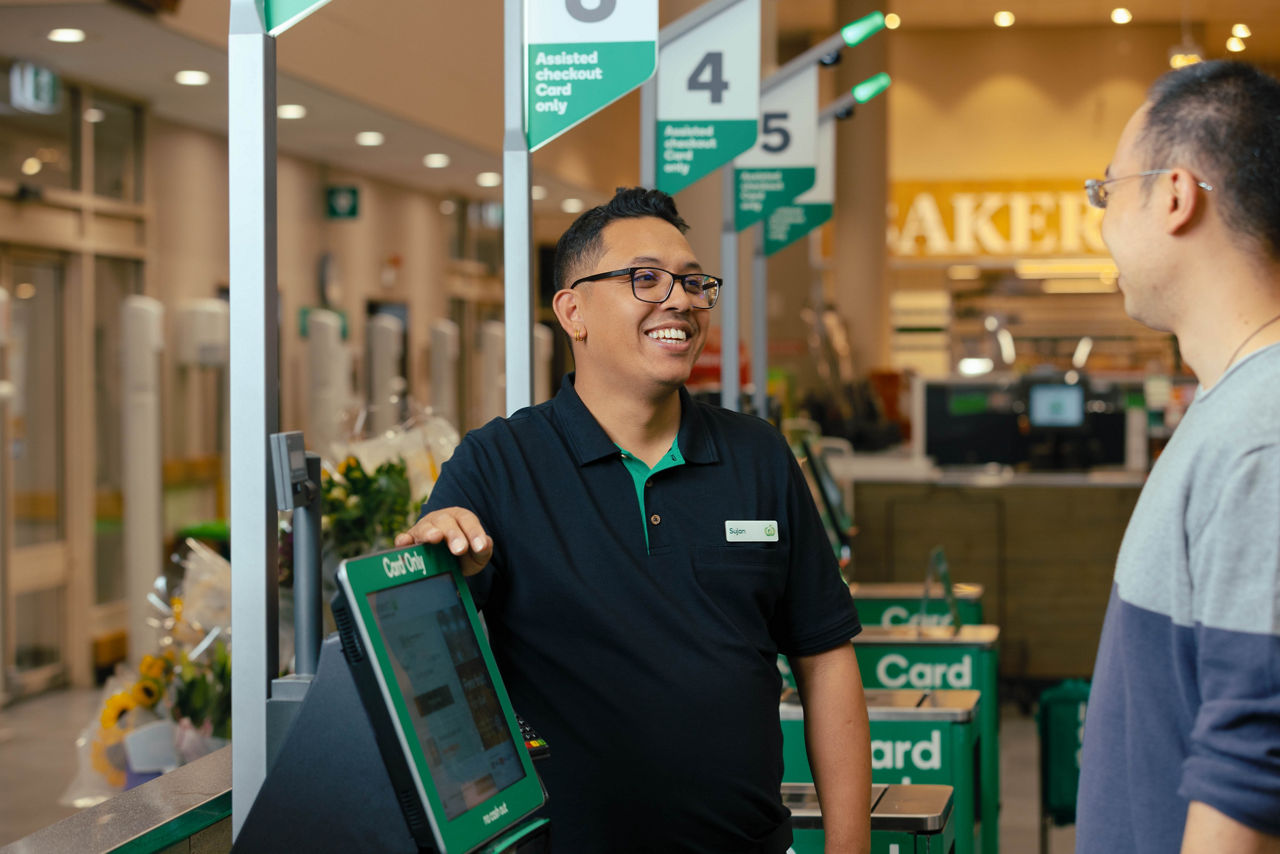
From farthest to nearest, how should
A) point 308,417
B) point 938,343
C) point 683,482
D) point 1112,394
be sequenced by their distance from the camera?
1. point 938,343
2. point 308,417
3. point 1112,394
4. point 683,482

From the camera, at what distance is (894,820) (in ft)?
7.55

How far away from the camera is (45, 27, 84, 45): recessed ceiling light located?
20.4 feet

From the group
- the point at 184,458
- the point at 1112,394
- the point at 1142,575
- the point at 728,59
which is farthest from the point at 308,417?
the point at 1142,575

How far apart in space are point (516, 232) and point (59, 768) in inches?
182

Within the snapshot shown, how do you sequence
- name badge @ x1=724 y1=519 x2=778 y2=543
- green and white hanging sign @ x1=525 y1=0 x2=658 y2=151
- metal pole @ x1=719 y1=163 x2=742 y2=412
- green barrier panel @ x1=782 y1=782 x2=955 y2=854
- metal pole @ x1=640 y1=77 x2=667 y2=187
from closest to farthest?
name badge @ x1=724 y1=519 x2=778 y2=543
green barrier panel @ x1=782 y1=782 x2=955 y2=854
green and white hanging sign @ x1=525 y1=0 x2=658 y2=151
metal pole @ x1=640 y1=77 x2=667 y2=187
metal pole @ x1=719 y1=163 x2=742 y2=412

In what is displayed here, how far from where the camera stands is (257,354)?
1.71 m

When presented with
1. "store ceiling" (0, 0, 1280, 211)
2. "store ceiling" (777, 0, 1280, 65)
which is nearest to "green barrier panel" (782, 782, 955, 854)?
"store ceiling" (0, 0, 1280, 211)

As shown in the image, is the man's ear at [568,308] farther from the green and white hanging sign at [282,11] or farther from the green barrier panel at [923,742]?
the green barrier panel at [923,742]

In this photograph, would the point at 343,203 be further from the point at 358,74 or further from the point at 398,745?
the point at 398,745

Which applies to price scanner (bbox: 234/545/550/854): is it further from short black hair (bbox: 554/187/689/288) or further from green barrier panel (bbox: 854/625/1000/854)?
green barrier panel (bbox: 854/625/1000/854)

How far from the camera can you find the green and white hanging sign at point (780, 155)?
18.2 ft

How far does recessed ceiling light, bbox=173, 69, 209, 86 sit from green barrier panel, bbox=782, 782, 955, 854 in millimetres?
5767

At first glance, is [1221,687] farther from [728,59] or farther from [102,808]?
[728,59]

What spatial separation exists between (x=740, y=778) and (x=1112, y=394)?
22.3 ft
